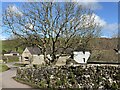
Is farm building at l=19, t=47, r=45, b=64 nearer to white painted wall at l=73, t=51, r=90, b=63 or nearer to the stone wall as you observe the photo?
white painted wall at l=73, t=51, r=90, b=63

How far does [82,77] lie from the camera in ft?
54.3

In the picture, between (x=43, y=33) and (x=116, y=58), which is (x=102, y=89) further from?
(x=43, y=33)

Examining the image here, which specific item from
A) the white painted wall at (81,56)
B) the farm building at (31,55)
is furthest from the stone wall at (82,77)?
the farm building at (31,55)

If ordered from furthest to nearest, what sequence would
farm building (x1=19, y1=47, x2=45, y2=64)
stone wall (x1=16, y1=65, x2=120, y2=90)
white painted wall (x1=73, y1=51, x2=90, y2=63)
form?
1. farm building (x1=19, y1=47, x2=45, y2=64)
2. white painted wall (x1=73, y1=51, x2=90, y2=63)
3. stone wall (x1=16, y1=65, x2=120, y2=90)

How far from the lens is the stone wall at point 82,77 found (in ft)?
51.5

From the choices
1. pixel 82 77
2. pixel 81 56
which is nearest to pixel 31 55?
pixel 81 56

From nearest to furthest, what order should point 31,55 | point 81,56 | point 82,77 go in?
point 82,77 < point 81,56 < point 31,55

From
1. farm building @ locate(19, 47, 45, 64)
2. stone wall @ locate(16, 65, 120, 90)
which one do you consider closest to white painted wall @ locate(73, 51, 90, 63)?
farm building @ locate(19, 47, 45, 64)

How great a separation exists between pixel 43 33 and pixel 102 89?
10864mm

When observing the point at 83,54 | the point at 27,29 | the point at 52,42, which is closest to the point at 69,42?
the point at 52,42

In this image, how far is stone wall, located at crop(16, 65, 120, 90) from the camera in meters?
15.7

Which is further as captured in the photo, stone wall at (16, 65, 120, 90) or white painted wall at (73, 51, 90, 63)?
white painted wall at (73, 51, 90, 63)

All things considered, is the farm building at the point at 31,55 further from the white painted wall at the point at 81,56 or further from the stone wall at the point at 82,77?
the stone wall at the point at 82,77

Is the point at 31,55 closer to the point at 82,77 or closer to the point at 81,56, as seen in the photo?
the point at 81,56
